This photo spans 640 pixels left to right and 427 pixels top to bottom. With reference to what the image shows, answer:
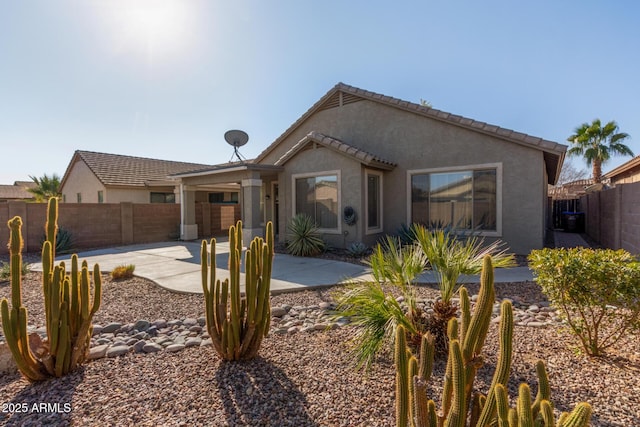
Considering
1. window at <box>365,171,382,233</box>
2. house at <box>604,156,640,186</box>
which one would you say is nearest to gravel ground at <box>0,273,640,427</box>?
window at <box>365,171,382,233</box>

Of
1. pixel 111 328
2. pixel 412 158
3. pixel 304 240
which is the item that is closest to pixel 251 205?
pixel 304 240

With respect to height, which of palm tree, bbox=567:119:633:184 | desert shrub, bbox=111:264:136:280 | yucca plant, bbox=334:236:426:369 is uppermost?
palm tree, bbox=567:119:633:184

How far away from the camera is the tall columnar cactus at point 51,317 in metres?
3.28

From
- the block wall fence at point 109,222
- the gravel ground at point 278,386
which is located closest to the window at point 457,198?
the gravel ground at point 278,386

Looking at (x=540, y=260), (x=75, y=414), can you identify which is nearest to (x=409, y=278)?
(x=540, y=260)

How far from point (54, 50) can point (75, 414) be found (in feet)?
33.3

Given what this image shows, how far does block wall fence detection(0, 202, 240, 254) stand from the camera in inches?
515

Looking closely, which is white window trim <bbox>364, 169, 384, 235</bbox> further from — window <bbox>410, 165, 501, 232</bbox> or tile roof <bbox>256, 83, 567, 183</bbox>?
tile roof <bbox>256, 83, 567, 183</bbox>

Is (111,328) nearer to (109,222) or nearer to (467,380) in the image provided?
(467,380)

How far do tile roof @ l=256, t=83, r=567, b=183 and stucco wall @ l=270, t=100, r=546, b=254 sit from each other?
23 centimetres

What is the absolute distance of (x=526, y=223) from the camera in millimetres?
10180

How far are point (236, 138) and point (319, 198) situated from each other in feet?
19.8

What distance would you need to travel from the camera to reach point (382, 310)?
3.71m

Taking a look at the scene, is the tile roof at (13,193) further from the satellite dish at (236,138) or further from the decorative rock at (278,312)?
the decorative rock at (278,312)
